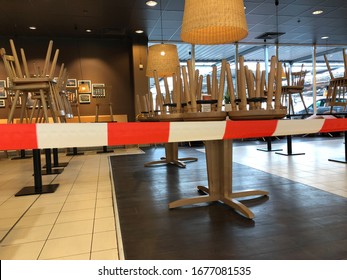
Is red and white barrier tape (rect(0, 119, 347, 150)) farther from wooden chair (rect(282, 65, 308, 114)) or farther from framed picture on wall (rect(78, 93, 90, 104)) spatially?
framed picture on wall (rect(78, 93, 90, 104))

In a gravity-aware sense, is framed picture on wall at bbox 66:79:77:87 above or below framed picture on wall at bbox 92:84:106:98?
above

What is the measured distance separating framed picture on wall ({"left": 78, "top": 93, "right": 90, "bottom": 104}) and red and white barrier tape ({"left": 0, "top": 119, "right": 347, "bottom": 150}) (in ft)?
26.6

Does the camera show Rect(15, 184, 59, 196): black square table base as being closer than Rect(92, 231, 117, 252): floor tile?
No

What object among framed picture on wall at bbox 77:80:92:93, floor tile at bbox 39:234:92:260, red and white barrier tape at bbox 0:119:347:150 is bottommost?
floor tile at bbox 39:234:92:260

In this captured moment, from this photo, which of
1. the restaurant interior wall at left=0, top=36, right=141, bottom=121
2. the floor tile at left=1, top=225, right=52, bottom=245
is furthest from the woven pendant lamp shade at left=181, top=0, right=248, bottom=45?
the restaurant interior wall at left=0, top=36, right=141, bottom=121

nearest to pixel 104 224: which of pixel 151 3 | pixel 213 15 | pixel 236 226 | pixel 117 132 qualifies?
pixel 236 226

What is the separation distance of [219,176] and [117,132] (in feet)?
4.32

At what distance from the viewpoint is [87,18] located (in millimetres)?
7016

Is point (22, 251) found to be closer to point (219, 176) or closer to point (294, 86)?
point (219, 176)

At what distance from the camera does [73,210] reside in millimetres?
2514

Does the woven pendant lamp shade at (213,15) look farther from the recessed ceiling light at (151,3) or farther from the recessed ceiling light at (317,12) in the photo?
the recessed ceiling light at (317,12)

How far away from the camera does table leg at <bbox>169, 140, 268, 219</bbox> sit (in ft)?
7.26
